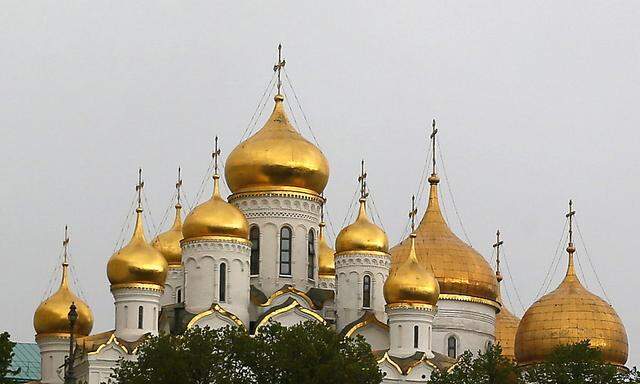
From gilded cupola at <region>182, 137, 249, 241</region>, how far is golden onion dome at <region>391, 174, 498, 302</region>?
23.7 ft

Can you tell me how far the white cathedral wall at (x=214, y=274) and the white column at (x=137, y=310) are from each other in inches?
46.0

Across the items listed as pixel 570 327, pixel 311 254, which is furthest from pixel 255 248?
pixel 570 327

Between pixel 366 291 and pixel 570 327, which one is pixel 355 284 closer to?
pixel 366 291

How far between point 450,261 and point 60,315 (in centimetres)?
1263

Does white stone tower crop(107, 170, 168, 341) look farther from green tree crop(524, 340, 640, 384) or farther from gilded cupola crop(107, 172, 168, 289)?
green tree crop(524, 340, 640, 384)

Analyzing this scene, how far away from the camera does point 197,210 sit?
5631 centimetres

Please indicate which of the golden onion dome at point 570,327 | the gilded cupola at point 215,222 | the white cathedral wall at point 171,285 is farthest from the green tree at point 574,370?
the white cathedral wall at point 171,285

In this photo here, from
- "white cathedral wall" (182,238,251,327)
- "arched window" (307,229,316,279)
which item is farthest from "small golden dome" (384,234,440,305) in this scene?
"white cathedral wall" (182,238,251,327)

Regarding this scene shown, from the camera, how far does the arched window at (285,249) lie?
58688 mm

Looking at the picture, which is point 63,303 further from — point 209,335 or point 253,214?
point 209,335

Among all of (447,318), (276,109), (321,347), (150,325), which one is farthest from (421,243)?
(321,347)

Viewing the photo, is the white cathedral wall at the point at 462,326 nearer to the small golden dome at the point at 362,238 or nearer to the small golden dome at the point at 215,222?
the small golden dome at the point at 362,238

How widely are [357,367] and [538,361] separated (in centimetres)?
1294

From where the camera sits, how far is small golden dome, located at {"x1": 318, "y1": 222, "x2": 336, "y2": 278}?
62.7 metres
